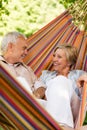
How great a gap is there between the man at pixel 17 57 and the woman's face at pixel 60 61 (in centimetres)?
19

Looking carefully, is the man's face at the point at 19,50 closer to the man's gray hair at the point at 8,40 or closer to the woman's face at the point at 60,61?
the man's gray hair at the point at 8,40

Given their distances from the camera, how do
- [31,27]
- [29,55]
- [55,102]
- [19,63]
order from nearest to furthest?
[55,102] < [19,63] < [29,55] < [31,27]

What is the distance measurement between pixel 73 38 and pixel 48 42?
24 cm

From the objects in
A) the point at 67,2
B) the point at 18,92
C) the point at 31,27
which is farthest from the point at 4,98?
the point at 31,27

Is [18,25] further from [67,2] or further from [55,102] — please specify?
[55,102]

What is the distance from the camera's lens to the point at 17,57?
3285 millimetres

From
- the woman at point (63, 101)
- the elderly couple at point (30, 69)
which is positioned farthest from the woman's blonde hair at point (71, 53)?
the woman at point (63, 101)

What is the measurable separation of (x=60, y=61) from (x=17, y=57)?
1.12ft

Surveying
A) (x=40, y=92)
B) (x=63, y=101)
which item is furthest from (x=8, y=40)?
(x=63, y=101)

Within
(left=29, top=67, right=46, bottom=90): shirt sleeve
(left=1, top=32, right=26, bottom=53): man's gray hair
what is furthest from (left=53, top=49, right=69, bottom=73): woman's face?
(left=1, top=32, right=26, bottom=53): man's gray hair

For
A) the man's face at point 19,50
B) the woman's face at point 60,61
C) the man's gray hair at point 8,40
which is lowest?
the woman's face at point 60,61

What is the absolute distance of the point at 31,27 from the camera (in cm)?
1062

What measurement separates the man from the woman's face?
185 millimetres

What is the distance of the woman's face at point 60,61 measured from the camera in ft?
10.7
